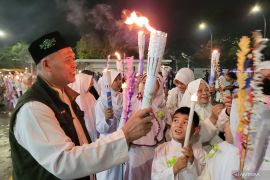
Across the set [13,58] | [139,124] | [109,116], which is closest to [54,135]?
[139,124]

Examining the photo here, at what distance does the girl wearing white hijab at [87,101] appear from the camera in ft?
18.4

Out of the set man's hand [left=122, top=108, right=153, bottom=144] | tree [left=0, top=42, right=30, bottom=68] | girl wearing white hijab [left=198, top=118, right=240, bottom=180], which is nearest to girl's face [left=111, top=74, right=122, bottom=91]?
girl wearing white hijab [left=198, top=118, right=240, bottom=180]

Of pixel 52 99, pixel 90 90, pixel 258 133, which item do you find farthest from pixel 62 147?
pixel 90 90

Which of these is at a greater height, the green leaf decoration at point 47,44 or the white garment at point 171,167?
the green leaf decoration at point 47,44

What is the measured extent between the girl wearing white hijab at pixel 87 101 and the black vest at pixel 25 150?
320 cm

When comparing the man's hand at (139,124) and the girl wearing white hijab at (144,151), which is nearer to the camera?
the man's hand at (139,124)

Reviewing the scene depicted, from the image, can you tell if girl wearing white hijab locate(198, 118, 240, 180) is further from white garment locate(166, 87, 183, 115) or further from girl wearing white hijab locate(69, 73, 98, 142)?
girl wearing white hijab locate(69, 73, 98, 142)

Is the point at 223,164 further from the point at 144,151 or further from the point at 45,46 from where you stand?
the point at 45,46

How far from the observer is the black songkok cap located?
8.20 ft

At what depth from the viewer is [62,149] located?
1.96m

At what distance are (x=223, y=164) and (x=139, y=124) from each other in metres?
1.35

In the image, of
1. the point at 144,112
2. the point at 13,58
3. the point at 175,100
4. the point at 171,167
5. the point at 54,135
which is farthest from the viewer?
the point at 13,58

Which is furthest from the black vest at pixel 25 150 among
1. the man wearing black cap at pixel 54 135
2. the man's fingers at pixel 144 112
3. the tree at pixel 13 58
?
the tree at pixel 13 58

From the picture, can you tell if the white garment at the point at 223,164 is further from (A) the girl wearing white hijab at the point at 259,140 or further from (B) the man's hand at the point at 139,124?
(B) the man's hand at the point at 139,124
